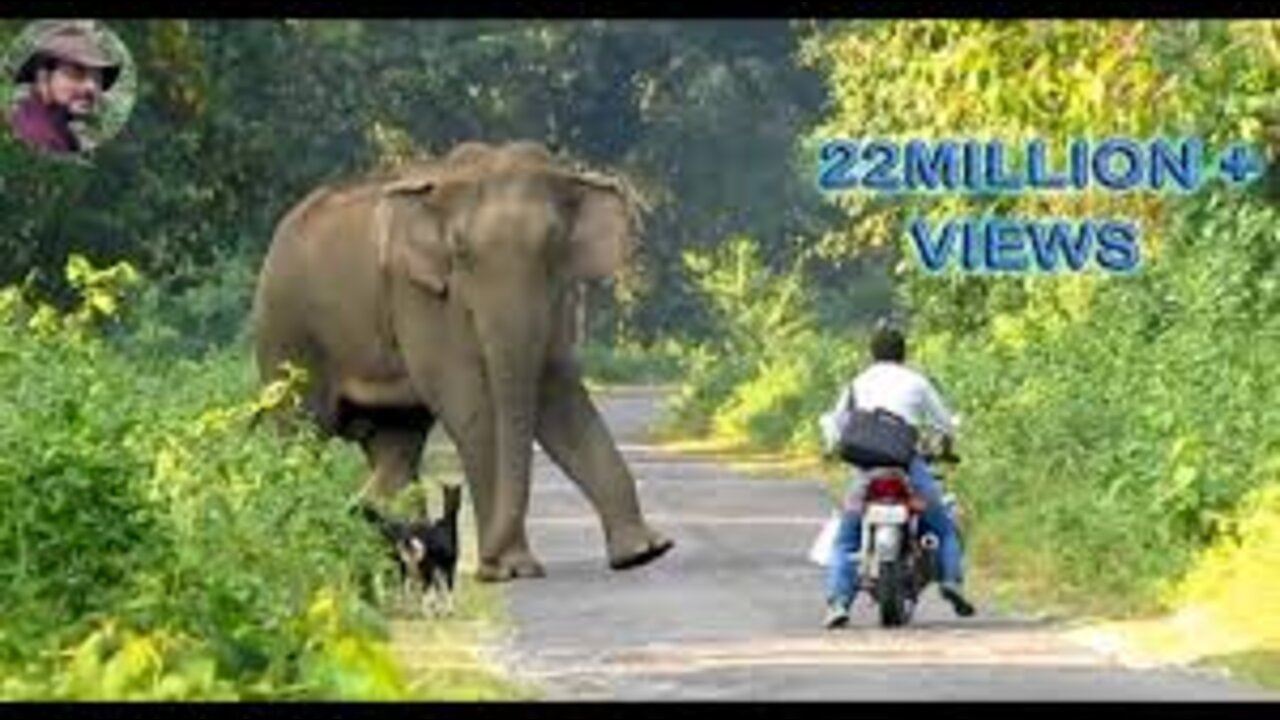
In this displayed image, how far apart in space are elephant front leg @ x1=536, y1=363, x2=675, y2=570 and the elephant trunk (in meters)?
0.50

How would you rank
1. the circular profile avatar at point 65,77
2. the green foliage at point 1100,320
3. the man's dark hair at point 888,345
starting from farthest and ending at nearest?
1. the man's dark hair at point 888,345
2. the green foliage at point 1100,320
3. the circular profile avatar at point 65,77

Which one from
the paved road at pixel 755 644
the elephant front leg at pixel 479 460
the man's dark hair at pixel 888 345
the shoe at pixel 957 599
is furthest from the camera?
the elephant front leg at pixel 479 460

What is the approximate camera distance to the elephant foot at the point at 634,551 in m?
22.7

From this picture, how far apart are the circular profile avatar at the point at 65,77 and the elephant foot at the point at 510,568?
17.9 ft

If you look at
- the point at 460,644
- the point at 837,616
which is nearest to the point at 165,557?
the point at 460,644

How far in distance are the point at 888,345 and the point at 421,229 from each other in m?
5.31

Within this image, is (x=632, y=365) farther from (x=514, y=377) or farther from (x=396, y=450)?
(x=514, y=377)

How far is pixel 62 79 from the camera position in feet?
52.6

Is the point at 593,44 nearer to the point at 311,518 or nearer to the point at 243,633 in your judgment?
the point at 311,518

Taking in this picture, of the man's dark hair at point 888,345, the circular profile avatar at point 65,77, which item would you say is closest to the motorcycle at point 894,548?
the man's dark hair at point 888,345

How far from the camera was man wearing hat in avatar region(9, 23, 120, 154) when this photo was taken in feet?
50.0

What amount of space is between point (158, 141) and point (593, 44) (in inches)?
145

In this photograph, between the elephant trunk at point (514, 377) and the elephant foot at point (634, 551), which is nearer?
the elephant foot at point (634, 551)

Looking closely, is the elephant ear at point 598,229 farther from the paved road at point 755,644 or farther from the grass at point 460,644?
the grass at point 460,644
